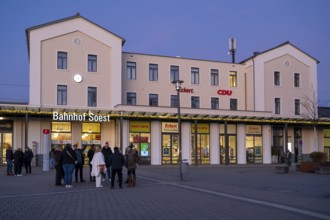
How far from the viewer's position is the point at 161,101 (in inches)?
1732

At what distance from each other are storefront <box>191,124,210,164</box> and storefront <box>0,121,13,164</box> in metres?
15.8

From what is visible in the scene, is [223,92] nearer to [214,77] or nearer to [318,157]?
[214,77]

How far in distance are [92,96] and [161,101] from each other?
7517 millimetres

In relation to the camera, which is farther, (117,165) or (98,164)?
(98,164)

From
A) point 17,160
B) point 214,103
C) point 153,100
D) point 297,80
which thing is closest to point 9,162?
point 17,160

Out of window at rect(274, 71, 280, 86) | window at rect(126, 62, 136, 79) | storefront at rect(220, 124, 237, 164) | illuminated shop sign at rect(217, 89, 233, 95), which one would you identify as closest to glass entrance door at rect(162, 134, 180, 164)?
storefront at rect(220, 124, 237, 164)

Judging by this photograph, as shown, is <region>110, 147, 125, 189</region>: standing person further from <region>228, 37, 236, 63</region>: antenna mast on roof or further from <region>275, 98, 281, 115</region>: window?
<region>228, 37, 236, 63</region>: antenna mast on roof

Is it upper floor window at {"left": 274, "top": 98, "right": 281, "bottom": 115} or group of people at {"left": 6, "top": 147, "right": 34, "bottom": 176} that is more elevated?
upper floor window at {"left": 274, "top": 98, "right": 281, "bottom": 115}

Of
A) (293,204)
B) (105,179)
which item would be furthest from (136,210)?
(105,179)

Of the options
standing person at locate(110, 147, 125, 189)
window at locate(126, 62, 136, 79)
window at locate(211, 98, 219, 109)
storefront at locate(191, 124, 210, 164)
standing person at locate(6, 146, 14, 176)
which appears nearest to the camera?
standing person at locate(110, 147, 125, 189)

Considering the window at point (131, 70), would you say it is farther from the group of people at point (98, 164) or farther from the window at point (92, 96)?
the group of people at point (98, 164)

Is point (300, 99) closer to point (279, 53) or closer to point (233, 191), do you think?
point (279, 53)

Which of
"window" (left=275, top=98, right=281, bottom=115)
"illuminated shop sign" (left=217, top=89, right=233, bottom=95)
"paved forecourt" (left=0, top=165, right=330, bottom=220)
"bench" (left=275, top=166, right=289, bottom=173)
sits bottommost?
"bench" (left=275, top=166, right=289, bottom=173)

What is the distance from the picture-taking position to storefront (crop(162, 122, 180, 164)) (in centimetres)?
4119
